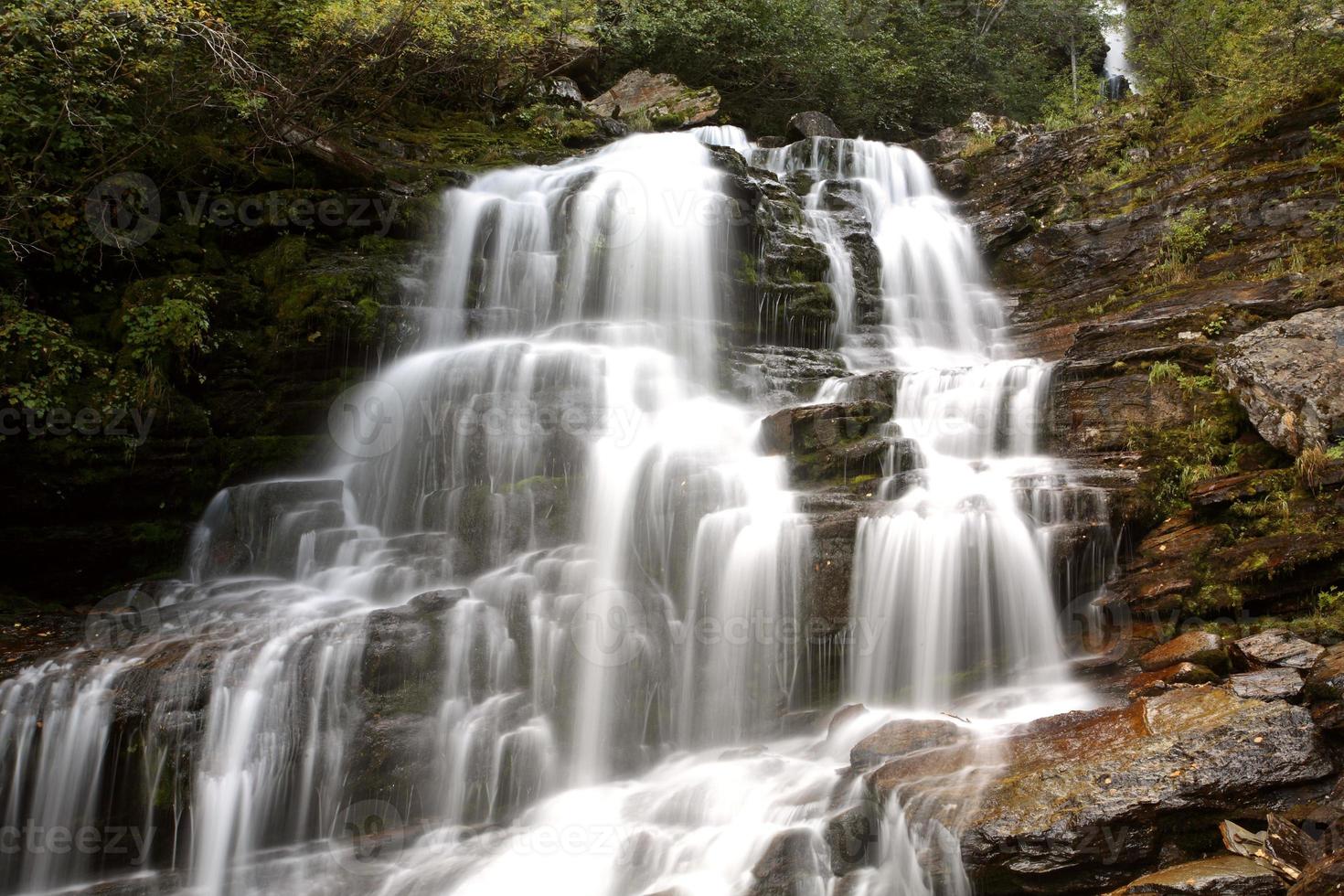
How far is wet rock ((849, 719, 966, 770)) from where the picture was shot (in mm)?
5434

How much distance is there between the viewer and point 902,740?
5.55 m

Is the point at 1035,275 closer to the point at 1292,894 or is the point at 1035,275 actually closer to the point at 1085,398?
the point at 1085,398

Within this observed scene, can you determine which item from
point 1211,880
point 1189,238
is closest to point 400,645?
point 1211,880

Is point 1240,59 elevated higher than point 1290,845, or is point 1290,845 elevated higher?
point 1240,59

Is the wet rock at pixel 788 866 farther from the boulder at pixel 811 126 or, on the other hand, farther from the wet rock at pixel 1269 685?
the boulder at pixel 811 126

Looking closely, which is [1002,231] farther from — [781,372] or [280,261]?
[280,261]

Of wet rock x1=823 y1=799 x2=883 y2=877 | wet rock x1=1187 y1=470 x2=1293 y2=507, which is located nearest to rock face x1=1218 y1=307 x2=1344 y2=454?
wet rock x1=1187 y1=470 x2=1293 y2=507

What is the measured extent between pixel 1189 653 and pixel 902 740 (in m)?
2.07

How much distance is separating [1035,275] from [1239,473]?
7.73 metres

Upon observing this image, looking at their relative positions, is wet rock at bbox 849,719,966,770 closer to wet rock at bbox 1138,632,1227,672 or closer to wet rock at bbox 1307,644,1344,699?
wet rock at bbox 1138,632,1227,672

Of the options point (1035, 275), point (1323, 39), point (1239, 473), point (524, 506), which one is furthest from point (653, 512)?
point (1323, 39)

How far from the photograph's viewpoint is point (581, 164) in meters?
15.1

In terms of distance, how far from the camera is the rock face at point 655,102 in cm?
1861

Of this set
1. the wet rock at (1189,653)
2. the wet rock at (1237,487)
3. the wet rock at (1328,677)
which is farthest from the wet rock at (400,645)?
the wet rock at (1237,487)
